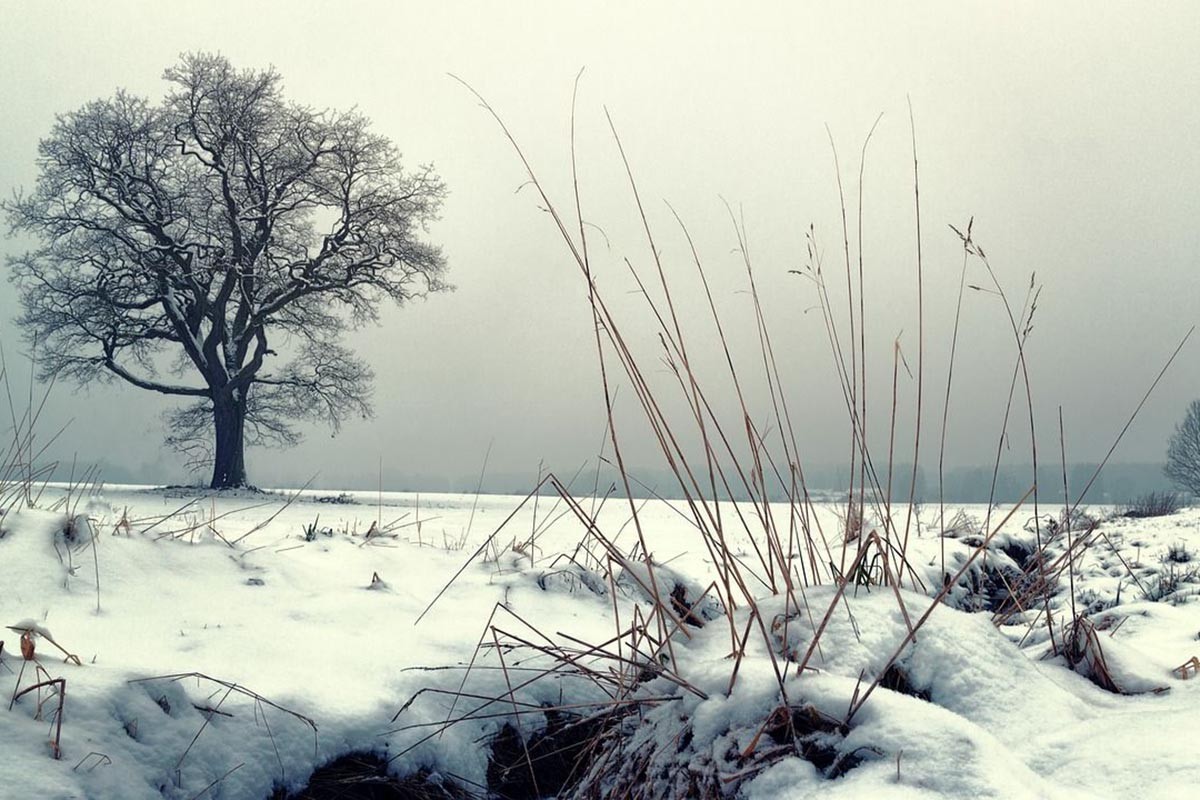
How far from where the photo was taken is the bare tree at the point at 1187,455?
28.7 meters

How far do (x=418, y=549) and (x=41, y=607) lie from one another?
1728 millimetres

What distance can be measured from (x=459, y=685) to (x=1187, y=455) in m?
35.4

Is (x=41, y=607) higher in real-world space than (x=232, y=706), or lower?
higher

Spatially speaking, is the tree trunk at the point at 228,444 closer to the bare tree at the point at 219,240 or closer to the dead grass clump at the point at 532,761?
the bare tree at the point at 219,240

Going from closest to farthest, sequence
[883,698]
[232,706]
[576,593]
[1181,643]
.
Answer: [883,698] → [232,706] → [1181,643] → [576,593]

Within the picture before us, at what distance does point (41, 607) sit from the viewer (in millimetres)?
2121

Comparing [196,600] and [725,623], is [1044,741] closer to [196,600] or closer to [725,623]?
[725,623]

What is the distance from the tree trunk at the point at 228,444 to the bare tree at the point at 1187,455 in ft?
107

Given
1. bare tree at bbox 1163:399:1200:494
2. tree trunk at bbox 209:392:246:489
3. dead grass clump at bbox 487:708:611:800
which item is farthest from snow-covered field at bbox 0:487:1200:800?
bare tree at bbox 1163:399:1200:494

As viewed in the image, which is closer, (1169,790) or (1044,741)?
(1169,790)

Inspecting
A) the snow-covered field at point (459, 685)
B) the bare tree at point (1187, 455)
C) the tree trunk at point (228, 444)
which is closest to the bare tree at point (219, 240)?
the tree trunk at point (228, 444)

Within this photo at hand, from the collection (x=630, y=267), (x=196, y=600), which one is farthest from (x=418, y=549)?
(x=630, y=267)

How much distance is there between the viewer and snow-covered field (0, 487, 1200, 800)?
1092 mm

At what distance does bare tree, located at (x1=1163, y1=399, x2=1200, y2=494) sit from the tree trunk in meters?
32.7
